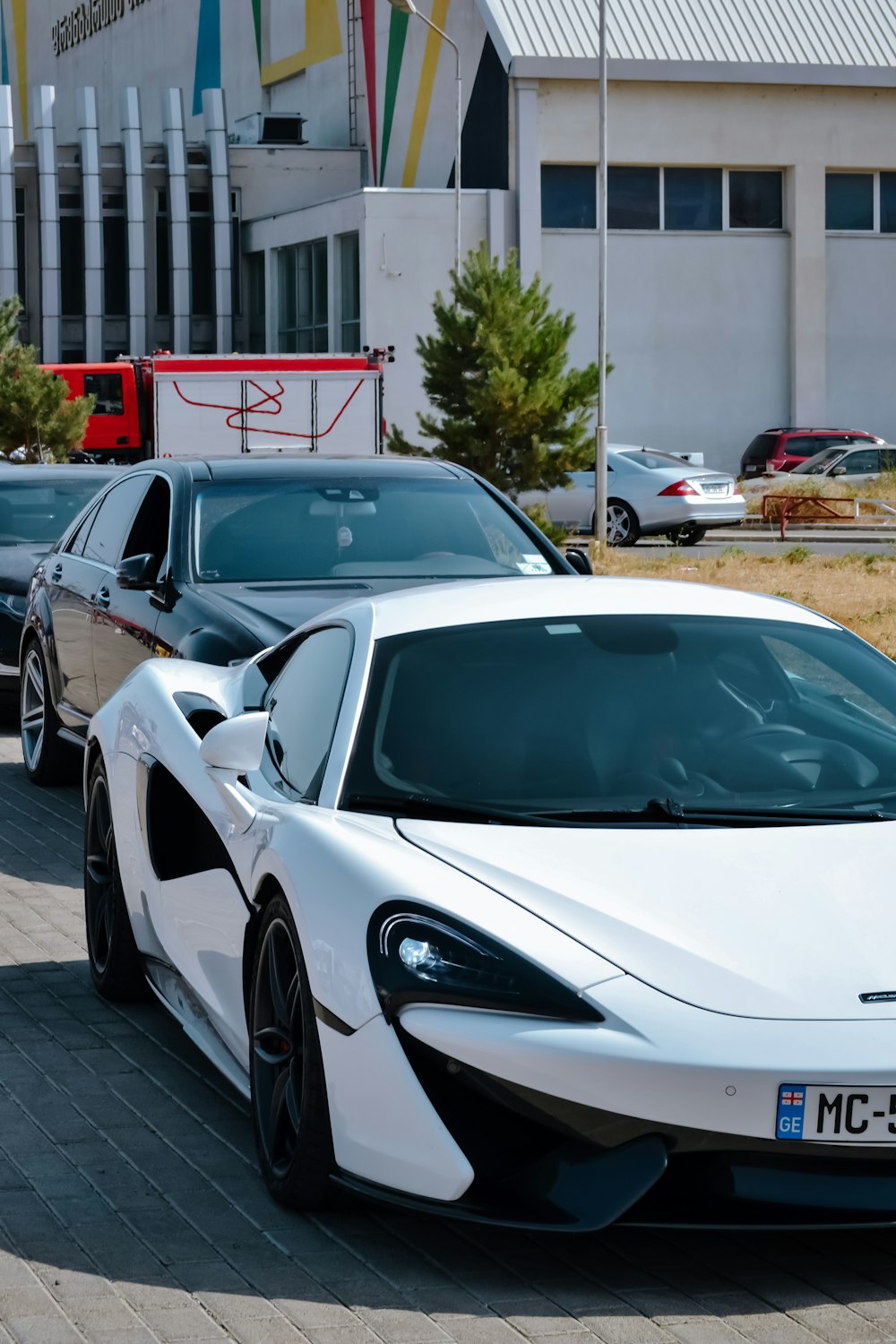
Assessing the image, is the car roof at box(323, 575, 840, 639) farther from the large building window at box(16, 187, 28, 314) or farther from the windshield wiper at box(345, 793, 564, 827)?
the large building window at box(16, 187, 28, 314)

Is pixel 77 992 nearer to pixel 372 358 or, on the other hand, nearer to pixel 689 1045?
pixel 689 1045

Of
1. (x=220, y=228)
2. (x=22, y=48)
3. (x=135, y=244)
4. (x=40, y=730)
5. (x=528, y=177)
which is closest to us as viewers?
(x=40, y=730)

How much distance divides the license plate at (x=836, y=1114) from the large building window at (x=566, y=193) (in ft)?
150

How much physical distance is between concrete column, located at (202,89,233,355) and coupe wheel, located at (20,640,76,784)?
4691cm

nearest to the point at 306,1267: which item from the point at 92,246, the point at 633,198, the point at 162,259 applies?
the point at 633,198

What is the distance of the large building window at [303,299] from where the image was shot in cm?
5197

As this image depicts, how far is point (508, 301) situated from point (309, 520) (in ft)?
65.3

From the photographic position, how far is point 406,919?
377 centimetres

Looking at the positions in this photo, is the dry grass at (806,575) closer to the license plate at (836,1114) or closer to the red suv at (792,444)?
the red suv at (792,444)

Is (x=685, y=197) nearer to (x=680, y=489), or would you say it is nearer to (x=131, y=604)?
(x=680, y=489)

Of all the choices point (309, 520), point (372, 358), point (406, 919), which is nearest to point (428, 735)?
point (406, 919)

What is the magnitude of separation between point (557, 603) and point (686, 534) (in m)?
25.5

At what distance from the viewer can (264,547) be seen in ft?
29.2

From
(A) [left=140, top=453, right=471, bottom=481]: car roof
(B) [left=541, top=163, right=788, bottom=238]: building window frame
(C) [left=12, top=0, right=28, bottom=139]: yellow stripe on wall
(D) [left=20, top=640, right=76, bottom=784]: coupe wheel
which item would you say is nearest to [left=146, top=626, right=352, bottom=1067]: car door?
(A) [left=140, top=453, right=471, bottom=481]: car roof
